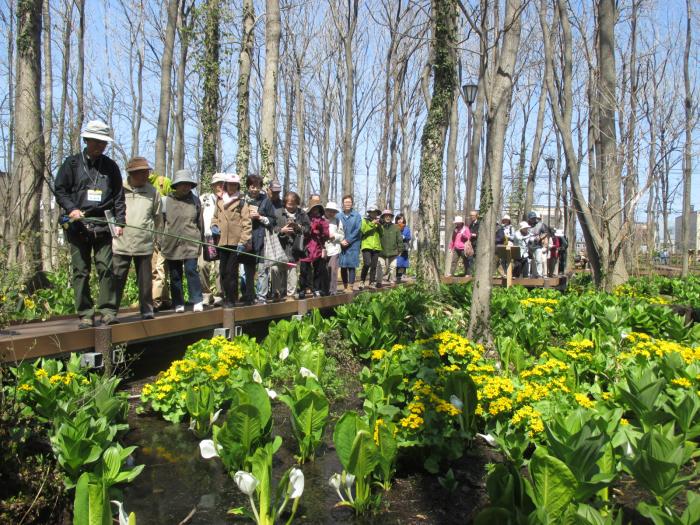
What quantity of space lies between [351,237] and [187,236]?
13.4 ft

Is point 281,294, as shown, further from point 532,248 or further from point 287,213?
point 532,248

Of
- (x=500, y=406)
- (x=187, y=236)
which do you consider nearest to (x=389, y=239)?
(x=187, y=236)

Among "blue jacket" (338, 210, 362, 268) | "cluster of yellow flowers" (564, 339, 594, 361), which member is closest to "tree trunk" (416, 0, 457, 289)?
"blue jacket" (338, 210, 362, 268)

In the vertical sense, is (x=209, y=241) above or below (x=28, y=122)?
below

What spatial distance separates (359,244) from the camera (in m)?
10.6

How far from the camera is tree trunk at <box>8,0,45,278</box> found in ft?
25.6

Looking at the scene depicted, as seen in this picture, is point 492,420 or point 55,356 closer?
point 492,420

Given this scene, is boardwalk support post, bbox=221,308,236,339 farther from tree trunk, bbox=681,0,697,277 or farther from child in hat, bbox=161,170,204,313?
tree trunk, bbox=681,0,697,277

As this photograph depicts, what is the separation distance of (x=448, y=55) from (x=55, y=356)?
7.40 meters

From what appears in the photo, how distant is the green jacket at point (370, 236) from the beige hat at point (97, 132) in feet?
20.7

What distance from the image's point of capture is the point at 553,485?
2.81 metres

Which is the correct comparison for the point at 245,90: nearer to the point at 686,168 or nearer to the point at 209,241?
the point at 209,241

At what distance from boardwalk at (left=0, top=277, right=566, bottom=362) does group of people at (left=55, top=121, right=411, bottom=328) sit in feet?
0.62

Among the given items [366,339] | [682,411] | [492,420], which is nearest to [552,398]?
[492,420]
